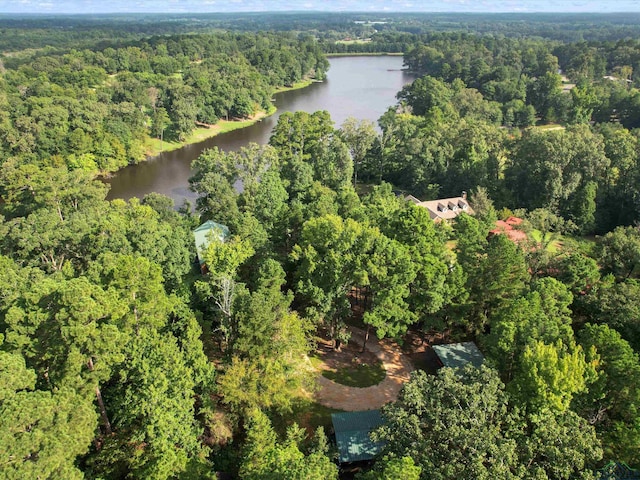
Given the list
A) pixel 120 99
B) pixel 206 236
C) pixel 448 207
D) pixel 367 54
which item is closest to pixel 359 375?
pixel 206 236

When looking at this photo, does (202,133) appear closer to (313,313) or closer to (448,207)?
(448,207)

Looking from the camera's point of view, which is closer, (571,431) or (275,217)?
(571,431)

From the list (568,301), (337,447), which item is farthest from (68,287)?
(568,301)

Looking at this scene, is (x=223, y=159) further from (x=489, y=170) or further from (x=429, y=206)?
(x=489, y=170)

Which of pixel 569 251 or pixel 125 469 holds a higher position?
pixel 569 251

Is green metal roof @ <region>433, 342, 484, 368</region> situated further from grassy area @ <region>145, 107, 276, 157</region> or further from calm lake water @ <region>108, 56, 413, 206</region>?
grassy area @ <region>145, 107, 276, 157</region>

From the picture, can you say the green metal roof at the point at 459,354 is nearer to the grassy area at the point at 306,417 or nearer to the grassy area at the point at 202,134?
the grassy area at the point at 306,417
